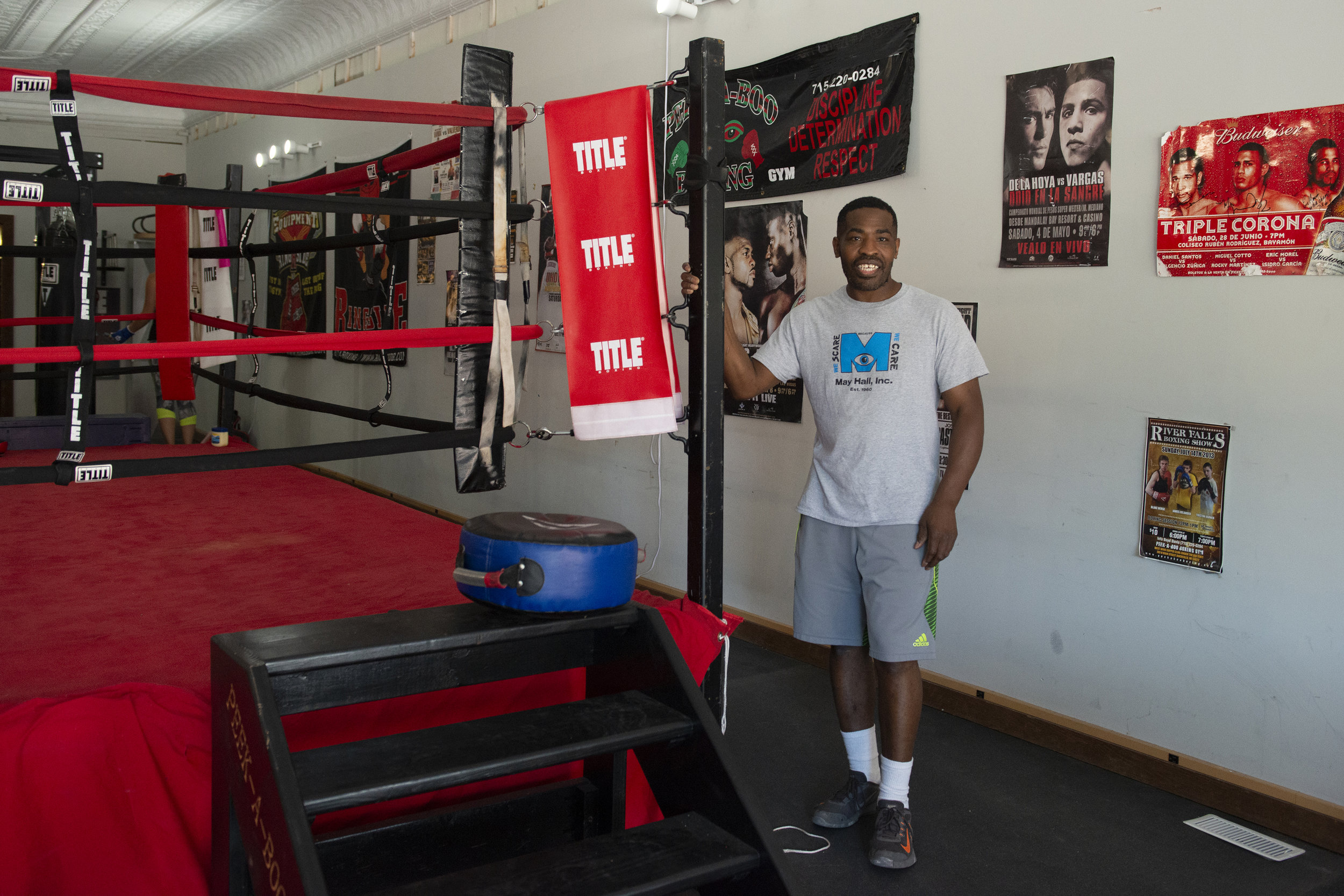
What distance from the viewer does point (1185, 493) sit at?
2588 millimetres

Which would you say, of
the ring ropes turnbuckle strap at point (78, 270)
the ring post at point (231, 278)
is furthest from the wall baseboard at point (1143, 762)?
the ring post at point (231, 278)

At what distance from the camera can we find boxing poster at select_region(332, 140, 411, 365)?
5.78m

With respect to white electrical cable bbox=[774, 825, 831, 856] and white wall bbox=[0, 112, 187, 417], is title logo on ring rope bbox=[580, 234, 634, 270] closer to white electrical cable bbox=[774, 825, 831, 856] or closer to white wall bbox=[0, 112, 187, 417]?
white electrical cable bbox=[774, 825, 831, 856]

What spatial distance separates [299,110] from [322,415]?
5112 millimetres

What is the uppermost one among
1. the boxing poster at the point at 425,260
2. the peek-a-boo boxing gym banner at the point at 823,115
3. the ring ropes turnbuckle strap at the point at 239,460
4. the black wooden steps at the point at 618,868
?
the peek-a-boo boxing gym banner at the point at 823,115

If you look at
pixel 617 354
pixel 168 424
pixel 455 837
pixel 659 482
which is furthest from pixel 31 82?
pixel 168 424

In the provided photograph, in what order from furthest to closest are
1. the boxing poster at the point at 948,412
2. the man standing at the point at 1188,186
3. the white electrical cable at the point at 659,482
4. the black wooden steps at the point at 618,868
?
the white electrical cable at the point at 659,482
the boxing poster at the point at 948,412
the man standing at the point at 1188,186
the black wooden steps at the point at 618,868

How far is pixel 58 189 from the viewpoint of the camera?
65.0 inches

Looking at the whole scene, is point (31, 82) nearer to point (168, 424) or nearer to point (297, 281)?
point (168, 424)

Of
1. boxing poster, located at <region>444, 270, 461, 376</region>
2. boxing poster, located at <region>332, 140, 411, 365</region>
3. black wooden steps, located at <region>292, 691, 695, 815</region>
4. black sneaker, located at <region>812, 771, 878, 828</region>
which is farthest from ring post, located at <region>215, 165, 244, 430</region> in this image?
black sneaker, located at <region>812, 771, 878, 828</region>

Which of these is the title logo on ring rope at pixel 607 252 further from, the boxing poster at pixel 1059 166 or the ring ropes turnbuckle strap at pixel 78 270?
the boxing poster at pixel 1059 166

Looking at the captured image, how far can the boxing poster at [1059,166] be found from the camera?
2.70 metres

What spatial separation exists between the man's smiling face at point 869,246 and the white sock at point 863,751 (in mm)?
1074

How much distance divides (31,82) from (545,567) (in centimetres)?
118
